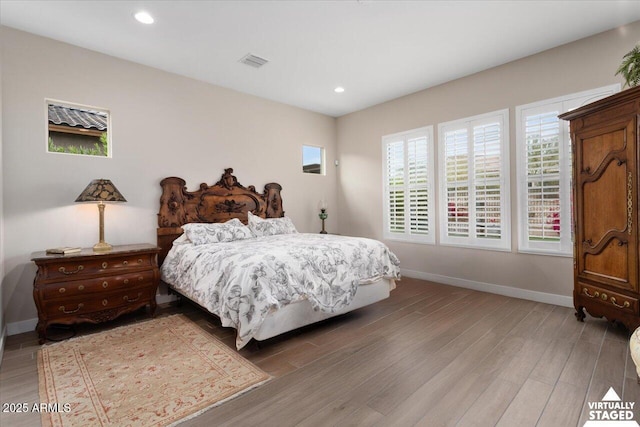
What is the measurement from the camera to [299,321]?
2756 mm

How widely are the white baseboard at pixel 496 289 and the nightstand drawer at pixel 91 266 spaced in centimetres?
387

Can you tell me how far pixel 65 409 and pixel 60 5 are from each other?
326 centimetres

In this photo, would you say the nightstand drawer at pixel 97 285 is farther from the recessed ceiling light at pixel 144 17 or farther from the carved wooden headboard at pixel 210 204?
the recessed ceiling light at pixel 144 17

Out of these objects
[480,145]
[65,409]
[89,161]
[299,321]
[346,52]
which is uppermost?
[346,52]

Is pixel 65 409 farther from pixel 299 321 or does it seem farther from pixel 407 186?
pixel 407 186

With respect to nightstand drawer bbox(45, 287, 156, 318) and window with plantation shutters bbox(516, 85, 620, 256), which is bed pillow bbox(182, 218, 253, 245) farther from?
window with plantation shutters bbox(516, 85, 620, 256)

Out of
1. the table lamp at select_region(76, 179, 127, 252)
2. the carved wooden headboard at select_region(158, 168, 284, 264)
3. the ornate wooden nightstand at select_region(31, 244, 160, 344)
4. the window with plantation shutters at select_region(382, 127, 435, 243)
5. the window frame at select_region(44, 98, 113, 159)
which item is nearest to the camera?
the ornate wooden nightstand at select_region(31, 244, 160, 344)

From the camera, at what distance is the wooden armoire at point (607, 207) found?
2496 millimetres

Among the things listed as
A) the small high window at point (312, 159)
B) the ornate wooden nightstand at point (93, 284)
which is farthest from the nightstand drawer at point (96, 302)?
the small high window at point (312, 159)

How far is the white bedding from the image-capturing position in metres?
2.43

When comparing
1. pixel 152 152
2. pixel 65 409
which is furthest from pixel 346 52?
pixel 65 409

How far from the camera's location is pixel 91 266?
296 cm

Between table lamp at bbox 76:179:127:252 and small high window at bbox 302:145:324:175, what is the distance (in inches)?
126

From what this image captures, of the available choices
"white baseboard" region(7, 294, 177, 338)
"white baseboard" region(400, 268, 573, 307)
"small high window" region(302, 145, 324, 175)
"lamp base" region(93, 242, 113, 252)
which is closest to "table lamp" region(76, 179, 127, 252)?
"lamp base" region(93, 242, 113, 252)
